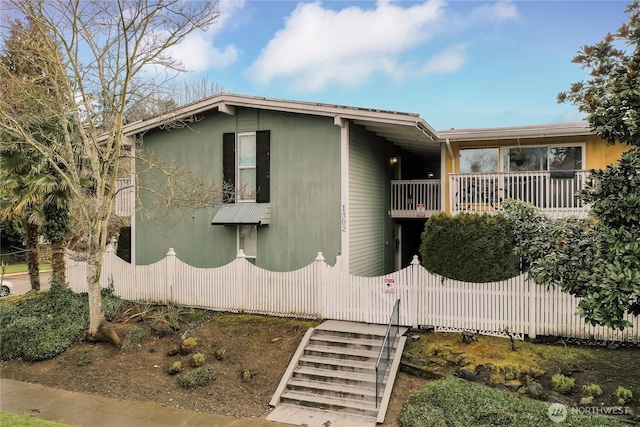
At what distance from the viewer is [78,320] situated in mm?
10609

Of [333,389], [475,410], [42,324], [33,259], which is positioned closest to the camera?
[475,410]

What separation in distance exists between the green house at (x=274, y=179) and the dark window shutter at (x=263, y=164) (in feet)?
0.10

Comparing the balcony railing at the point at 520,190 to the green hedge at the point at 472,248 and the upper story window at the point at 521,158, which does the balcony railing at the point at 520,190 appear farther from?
the green hedge at the point at 472,248

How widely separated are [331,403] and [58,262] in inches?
393

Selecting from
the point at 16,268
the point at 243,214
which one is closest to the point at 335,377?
the point at 243,214

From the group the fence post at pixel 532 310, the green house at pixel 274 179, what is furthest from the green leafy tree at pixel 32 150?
the fence post at pixel 532 310

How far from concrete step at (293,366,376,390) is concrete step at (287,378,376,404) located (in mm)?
78

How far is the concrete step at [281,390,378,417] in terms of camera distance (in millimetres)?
7281

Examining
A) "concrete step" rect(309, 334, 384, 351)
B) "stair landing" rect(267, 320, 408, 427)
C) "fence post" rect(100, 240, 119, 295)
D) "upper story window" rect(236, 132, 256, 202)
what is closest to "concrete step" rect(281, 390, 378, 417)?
"stair landing" rect(267, 320, 408, 427)

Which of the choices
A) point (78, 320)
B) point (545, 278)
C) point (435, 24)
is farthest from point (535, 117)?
point (78, 320)

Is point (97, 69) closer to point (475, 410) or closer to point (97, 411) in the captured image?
point (97, 411)

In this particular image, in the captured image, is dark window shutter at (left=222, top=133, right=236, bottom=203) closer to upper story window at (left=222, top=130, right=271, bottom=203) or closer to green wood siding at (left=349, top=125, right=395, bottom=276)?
upper story window at (left=222, top=130, right=271, bottom=203)

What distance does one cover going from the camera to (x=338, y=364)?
8.35 m

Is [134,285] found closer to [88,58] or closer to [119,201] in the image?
[119,201]
